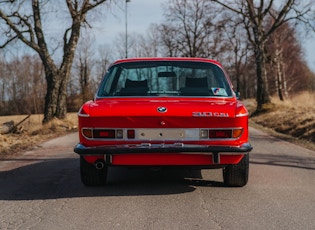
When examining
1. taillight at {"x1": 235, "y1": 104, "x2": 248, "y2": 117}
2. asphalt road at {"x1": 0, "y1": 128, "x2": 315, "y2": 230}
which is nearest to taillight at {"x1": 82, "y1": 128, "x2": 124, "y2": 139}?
asphalt road at {"x1": 0, "y1": 128, "x2": 315, "y2": 230}

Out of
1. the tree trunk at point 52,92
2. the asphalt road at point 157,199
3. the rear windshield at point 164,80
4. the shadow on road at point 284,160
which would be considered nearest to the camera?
the asphalt road at point 157,199

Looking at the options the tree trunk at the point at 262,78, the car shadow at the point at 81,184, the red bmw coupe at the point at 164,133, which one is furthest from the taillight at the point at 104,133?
the tree trunk at the point at 262,78

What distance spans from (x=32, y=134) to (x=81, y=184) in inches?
409

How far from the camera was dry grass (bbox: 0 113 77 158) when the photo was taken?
11.2 meters

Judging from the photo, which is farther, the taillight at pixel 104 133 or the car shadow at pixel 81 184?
the car shadow at pixel 81 184

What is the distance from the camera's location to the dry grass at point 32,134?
36.9 feet

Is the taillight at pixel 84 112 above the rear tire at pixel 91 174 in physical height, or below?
above

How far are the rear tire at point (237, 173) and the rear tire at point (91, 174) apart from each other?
1.62 metres

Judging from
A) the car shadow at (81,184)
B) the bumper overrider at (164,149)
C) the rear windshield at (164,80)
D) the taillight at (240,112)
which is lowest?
the car shadow at (81,184)

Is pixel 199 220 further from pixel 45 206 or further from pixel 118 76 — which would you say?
pixel 118 76

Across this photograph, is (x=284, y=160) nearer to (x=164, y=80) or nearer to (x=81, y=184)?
(x=164, y=80)

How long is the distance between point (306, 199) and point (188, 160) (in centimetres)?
152

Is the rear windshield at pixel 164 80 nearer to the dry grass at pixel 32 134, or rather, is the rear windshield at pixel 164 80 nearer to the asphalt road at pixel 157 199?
the asphalt road at pixel 157 199

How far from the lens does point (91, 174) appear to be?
582cm
